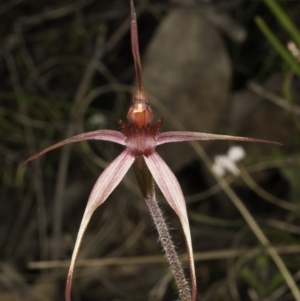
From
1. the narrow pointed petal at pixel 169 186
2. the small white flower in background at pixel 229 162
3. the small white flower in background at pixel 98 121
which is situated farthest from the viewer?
the small white flower in background at pixel 98 121

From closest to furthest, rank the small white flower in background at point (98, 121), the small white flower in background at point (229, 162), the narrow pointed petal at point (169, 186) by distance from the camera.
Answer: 1. the narrow pointed petal at point (169, 186)
2. the small white flower in background at point (229, 162)
3. the small white flower in background at point (98, 121)

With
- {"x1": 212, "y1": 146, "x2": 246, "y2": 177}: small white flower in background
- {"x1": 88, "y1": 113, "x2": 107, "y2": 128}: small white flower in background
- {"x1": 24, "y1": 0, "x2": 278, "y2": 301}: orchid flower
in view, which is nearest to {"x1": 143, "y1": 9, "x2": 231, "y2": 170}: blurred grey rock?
{"x1": 212, "y1": 146, "x2": 246, "y2": 177}: small white flower in background

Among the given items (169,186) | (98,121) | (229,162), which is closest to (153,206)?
(169,186)

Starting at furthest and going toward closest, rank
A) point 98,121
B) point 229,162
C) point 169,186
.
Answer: point 98,121, point 229,162, point 169,186

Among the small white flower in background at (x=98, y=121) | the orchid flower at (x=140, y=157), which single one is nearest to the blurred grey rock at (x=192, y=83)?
the small white flower in background at (x=98, y=121)

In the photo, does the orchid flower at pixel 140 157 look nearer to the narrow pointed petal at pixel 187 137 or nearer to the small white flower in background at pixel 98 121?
the narrow pointed petal at pixel 187 137

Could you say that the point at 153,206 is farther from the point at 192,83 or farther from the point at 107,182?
the point at 192,83
